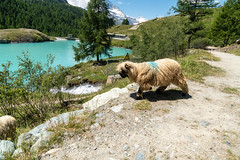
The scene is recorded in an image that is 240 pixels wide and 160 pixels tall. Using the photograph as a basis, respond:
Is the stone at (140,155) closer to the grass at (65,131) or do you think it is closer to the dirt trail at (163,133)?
the dirt trail at (163,133)

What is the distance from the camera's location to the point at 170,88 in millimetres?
7285

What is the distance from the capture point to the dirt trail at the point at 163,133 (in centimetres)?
325

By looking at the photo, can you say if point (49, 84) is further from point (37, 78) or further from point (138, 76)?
point (138, 76)

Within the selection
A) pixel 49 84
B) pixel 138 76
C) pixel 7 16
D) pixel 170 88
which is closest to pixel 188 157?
pixel 138 76

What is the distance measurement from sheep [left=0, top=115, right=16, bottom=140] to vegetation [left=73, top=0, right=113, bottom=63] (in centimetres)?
2227

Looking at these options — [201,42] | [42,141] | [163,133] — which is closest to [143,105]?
[163,133]

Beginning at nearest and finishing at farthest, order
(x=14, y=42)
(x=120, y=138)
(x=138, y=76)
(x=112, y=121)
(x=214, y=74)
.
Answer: (x=120, y=138), (x=112, y=121), (x=138, y=76), (x=214, y=74), (x=14, y=42)

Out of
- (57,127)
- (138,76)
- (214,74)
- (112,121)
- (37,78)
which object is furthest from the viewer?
(214,74)

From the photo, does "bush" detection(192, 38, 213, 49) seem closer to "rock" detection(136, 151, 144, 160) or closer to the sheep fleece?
the sheep fleece

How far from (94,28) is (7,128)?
2573cm

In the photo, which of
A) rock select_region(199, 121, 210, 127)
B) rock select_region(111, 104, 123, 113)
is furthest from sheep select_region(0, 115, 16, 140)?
rock select_region(199, 121, 210, 127)

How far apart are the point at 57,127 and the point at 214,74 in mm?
11025

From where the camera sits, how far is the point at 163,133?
3889 mm

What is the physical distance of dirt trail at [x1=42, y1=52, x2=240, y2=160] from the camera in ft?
10.7
